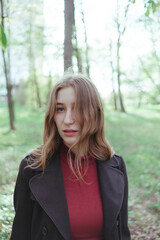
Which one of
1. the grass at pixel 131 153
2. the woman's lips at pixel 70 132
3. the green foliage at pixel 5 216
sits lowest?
the grass at pixel 131 153

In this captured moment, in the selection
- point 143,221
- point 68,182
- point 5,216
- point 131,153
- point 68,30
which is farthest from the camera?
point 131,153

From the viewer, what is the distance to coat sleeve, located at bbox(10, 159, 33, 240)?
5.92ft

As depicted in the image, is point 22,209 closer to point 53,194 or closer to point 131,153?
point 53,194

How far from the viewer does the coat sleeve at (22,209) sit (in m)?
1.80

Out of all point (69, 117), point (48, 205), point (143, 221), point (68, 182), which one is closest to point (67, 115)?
point (69, 117)

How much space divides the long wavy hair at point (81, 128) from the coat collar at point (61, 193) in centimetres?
9

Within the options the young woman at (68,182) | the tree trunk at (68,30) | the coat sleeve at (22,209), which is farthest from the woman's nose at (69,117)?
the tree trunk at (68,30)

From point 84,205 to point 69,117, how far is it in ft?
2.20

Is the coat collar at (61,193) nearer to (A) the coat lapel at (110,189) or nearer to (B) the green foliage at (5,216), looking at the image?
(A) the coat lapel at (110,189)

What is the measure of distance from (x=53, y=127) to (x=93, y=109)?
368 mm

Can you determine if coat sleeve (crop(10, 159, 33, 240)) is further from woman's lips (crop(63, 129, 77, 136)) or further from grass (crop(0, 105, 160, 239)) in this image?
grass (crop(0, 105, 160, 239))

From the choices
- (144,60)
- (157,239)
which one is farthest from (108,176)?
(144,60)

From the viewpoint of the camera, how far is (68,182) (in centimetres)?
186

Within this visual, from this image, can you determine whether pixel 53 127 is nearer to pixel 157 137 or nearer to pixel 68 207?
pixel 68 207
